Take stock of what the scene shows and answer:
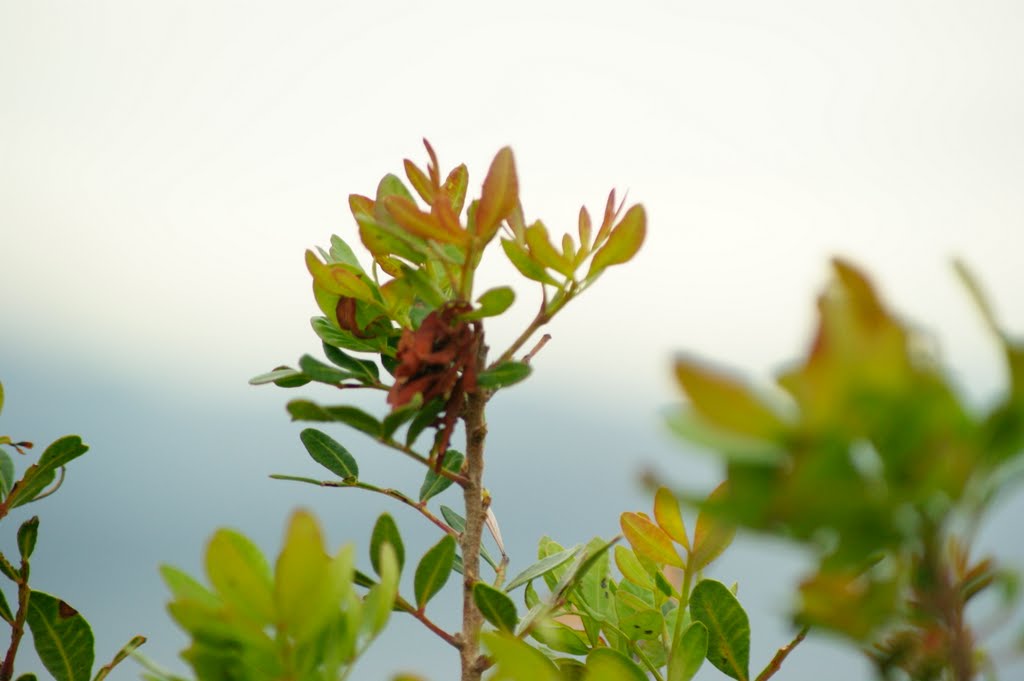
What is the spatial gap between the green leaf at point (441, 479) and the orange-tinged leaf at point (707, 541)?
252 millimetres

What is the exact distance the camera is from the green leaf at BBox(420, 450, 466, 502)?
3.26 feet

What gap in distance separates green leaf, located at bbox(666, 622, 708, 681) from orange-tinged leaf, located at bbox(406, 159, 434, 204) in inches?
19.5

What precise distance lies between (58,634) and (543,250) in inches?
23.9

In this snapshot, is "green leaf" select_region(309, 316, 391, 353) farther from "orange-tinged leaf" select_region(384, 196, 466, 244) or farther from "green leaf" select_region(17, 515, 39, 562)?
"green leaf" select_region(17, 515, 39, 562)

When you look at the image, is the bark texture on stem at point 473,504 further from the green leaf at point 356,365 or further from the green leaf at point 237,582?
the green leaf at point 237,582

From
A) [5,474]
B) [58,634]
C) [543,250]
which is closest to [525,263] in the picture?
[543,250]

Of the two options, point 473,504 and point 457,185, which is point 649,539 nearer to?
point 473,504

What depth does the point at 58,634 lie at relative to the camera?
92cm

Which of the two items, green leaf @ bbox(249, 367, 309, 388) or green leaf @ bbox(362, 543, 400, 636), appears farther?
green leaf @ bbox(249, 367, 309, 388)

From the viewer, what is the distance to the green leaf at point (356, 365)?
918 mm

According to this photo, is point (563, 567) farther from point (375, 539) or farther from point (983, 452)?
point (983, 452)

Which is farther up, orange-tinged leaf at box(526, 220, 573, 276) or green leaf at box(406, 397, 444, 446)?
orange-tinged leaf at box(526, 220, 573, 276)

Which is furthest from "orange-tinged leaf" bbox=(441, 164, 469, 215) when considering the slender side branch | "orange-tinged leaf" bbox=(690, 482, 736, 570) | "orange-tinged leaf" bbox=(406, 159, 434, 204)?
"orange-tinged leaf" bbox=(690, 482, 736, 570)

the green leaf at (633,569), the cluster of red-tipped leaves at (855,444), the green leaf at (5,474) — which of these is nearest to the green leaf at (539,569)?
the green leaf at (633,569)
